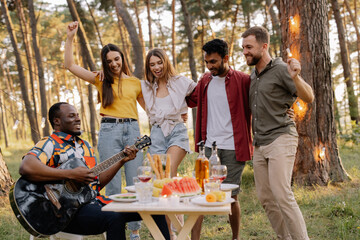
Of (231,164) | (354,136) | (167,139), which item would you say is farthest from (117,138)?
(354,136)

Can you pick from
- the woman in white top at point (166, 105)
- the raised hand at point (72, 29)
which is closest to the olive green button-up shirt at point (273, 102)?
the woman in white top at point (166, 105)

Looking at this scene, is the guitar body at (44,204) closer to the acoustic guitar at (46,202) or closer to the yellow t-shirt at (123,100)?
the acoustic guitar at (46,202)

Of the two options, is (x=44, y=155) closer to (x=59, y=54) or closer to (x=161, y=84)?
(x=161, y=84)

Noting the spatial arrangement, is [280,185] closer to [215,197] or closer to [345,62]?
[215,197]

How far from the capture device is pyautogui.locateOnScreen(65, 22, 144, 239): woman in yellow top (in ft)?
13.7

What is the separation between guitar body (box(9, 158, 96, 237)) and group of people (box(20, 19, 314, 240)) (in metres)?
0.09

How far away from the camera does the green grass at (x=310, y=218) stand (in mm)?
4473

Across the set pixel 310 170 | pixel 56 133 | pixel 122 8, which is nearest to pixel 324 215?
pixel 310 170

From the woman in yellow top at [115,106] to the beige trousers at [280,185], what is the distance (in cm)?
140

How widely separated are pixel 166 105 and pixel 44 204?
1714 mm

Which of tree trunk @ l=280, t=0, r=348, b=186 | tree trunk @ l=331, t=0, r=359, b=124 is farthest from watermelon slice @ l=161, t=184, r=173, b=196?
tree trunk @ l=331, t=0, r=359, b=124

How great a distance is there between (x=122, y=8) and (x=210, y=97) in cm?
612

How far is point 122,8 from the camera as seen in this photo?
30.3 ft

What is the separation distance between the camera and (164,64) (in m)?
4.09
